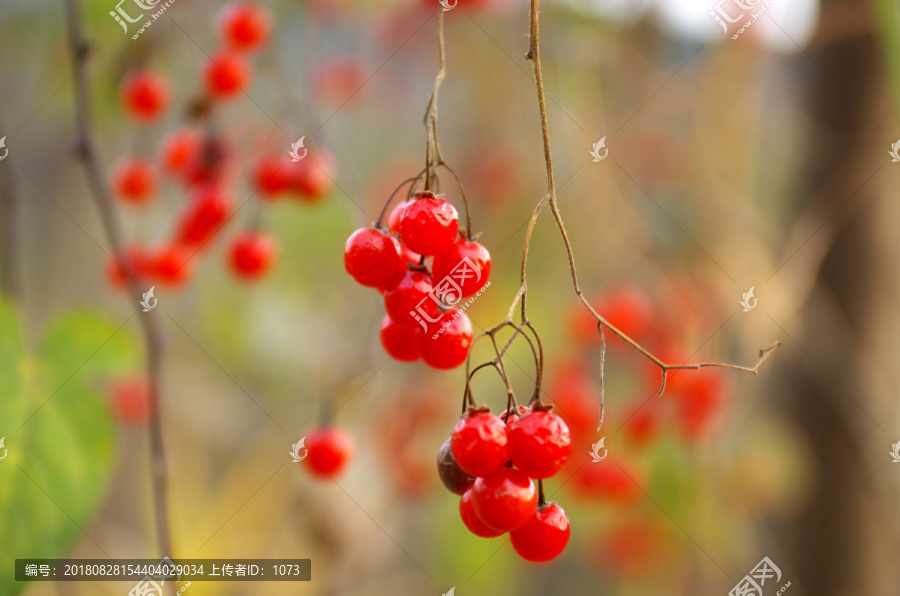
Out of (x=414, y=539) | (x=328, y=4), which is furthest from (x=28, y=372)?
(x=414, y=539)

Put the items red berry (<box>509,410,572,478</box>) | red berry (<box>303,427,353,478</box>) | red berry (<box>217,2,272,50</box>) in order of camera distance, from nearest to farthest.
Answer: red berry (<box>509,410,572,478</box>)
red berry (<box>303,427,353,478</box>)
red berry (<box>217,2,272,50</box>)

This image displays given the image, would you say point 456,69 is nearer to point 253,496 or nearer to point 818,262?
point 818,262

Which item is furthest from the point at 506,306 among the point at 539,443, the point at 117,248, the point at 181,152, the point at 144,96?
the point at 539,443

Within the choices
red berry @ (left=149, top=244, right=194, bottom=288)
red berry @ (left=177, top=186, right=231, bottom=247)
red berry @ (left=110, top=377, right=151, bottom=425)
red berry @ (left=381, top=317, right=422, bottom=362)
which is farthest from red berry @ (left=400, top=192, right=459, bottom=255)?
red berry @ (left=110, top=377, right=151, bottom=425)

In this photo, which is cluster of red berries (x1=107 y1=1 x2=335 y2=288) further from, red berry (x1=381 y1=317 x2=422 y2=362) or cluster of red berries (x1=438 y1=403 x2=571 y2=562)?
cluster of red berries (x1=438 y1=403 x2=571 y2=562)

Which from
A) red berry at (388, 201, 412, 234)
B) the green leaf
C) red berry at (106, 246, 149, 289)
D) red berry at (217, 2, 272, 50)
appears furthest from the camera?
red berry at (106, 246, 149, 289)

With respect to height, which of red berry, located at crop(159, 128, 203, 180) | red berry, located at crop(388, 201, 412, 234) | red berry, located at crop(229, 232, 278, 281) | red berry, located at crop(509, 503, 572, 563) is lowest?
red berry, located at crop(509, 503, 572, 563)

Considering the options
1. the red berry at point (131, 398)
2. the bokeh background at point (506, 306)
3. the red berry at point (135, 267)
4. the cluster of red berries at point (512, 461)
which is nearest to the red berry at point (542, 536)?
the cluster of red berries at point (512, 461)
